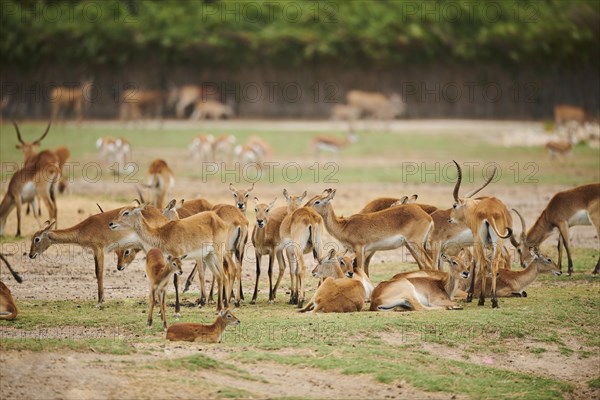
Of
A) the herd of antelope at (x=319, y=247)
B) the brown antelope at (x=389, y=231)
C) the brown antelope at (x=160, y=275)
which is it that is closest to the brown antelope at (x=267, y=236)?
the herd of antelope at (x=319, y=247)

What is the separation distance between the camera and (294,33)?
45000 millimetres

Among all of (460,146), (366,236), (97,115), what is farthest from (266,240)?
(97,115)

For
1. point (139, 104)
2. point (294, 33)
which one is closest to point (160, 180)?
point (139, 104)

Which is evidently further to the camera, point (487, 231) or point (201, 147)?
point (201, 147)

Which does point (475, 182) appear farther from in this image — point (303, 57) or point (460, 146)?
point (303, 57)

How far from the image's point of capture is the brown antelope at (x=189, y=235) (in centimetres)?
1341

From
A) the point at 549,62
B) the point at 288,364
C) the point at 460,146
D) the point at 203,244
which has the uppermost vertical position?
the point at 549,62

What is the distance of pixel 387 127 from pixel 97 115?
1243 centimetres

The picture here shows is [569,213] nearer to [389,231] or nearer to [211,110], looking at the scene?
[389,231]

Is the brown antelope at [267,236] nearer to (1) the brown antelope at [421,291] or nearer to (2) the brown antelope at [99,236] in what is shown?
(2) the brown antelope at [99,236]

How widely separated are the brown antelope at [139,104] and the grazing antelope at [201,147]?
12.0m

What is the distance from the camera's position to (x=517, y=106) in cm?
4738

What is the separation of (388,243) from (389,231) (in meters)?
0.17

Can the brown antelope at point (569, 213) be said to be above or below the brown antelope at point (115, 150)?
below
